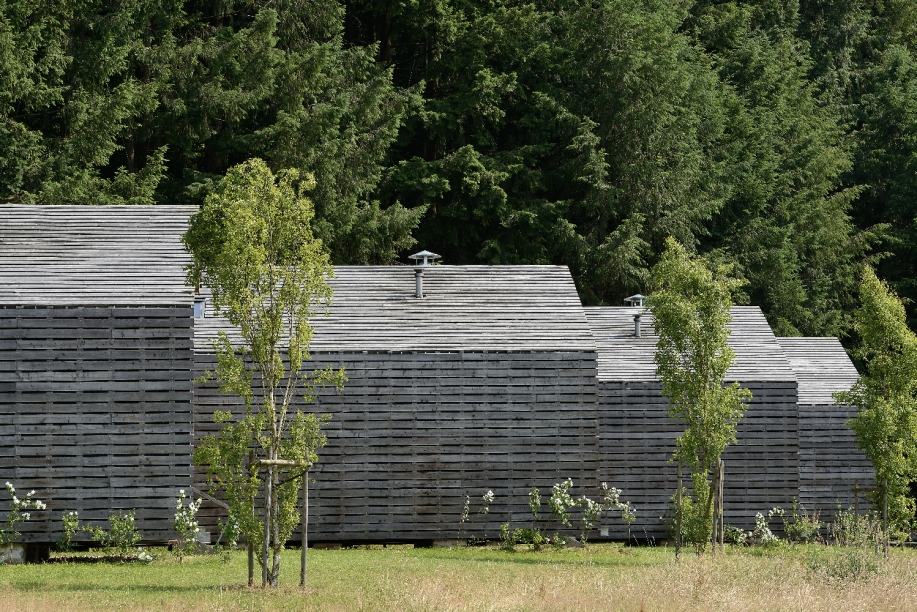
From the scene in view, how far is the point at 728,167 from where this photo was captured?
44375 mm

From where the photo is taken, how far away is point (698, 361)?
1886 centimetres

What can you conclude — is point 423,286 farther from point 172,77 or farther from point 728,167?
point 728,167

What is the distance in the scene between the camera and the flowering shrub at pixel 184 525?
57.1ft

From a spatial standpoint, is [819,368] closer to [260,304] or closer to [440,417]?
[440,417]

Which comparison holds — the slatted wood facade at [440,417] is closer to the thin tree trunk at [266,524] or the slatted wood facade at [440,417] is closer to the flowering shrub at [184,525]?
the flowering shrub at [184,525]

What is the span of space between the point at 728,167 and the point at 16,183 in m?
25.1

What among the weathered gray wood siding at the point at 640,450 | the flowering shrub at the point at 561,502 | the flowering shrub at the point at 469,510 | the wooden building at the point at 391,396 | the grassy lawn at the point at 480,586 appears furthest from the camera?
the weathered gray wood siding at the point at 640,450

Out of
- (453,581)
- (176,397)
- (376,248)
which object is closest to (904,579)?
(453,581)

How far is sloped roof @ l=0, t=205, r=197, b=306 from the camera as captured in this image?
58.1ft

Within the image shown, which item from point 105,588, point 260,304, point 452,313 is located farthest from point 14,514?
point 452,313

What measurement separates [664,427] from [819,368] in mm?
6665

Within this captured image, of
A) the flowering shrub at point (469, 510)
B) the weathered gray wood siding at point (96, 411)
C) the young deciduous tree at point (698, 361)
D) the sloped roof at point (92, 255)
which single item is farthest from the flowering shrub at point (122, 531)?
the young deciduous tree at point (698, 361)

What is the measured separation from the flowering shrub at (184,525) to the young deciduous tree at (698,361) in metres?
7.37

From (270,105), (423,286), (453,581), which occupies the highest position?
(270,105)
